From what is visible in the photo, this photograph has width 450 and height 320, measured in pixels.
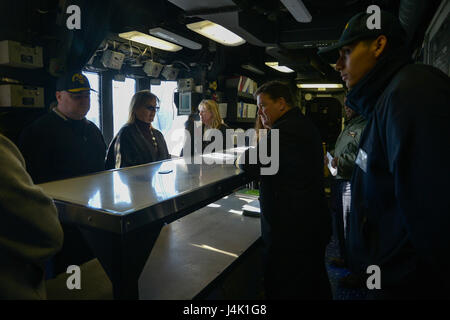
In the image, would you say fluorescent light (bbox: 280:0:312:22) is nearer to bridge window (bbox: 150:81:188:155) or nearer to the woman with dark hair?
the woman with dark hair

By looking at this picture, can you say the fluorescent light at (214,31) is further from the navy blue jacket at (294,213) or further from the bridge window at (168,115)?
the bridge window at (168,115)

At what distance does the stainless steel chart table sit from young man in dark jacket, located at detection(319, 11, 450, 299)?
0.70 metres

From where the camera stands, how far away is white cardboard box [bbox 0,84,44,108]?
2.60m

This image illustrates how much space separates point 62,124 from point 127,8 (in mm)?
1507

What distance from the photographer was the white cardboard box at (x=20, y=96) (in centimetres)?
260

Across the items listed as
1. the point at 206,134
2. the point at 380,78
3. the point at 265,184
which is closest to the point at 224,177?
the point at 265,184

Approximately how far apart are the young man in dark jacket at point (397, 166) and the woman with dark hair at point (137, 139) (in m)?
2.05

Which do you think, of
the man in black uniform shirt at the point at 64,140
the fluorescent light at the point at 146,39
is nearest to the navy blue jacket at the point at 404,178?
the man in black uniform shirt at the point at 64,140

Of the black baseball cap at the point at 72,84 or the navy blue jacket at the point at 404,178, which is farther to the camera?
the black baseball cap at the point at 72,84

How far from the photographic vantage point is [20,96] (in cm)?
268

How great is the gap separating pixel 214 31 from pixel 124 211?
2.88 metres

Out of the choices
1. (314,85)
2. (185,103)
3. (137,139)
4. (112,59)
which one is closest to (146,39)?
(112,59)

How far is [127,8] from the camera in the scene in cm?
308
